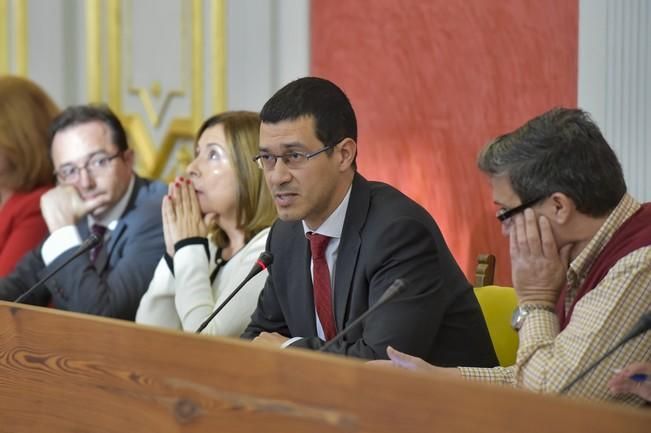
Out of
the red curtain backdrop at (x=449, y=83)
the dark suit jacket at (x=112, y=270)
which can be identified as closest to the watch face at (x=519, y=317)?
the red curtain backdrop at (x=449, y=83)

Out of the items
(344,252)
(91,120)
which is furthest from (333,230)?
(91,120)

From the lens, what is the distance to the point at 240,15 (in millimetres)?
3947

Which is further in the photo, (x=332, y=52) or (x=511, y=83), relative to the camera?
(x=332, y=52)

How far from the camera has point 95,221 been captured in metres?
3.50

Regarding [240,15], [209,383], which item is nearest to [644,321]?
[209,383]

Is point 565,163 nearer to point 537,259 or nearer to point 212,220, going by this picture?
point 537,259

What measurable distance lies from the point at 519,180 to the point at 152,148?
2.63 m

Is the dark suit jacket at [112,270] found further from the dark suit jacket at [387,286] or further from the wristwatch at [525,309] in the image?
the wristwatch at [525,309]

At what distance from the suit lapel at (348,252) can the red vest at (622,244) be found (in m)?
0.50

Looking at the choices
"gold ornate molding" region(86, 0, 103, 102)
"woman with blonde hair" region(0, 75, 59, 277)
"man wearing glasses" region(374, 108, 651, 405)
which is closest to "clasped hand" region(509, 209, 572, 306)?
"man wearing glasses" region(374, 108, 651, 405)

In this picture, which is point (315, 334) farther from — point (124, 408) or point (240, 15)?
point (240, 15)

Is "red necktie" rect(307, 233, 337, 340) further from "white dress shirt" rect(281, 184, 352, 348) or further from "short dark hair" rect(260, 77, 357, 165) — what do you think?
"short dark hair" rect(260, 77, 357, 165)

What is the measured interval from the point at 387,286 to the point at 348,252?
13 centimetres

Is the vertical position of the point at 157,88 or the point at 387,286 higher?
the point at 157,88
